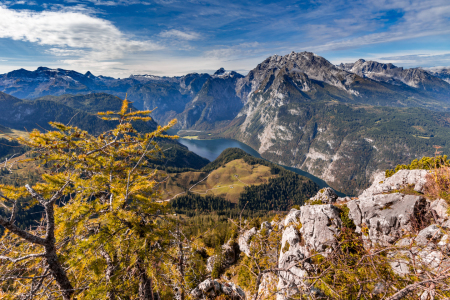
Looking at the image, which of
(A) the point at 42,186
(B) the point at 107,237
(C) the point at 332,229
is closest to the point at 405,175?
(C) the point at 332,229

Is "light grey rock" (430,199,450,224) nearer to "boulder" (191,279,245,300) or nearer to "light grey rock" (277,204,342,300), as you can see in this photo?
"light grey rock" (277,204,342,300)

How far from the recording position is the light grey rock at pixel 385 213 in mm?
19547

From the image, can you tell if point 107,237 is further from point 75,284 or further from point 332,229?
point 332,229

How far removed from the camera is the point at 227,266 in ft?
123

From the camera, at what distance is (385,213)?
21375 millimetres

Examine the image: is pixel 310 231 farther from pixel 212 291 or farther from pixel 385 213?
pixel 212 291

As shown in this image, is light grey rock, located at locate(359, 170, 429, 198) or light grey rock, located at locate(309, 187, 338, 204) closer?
light grey rock, located at locate(359, 170, 429, 198)

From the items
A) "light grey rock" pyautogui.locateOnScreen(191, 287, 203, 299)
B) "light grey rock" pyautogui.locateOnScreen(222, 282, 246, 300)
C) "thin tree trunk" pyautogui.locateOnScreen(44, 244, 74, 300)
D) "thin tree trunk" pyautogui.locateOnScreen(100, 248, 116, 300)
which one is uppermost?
"thin tree trunk" pyautogui.locateOnScreen(44, 244, 74, 300)

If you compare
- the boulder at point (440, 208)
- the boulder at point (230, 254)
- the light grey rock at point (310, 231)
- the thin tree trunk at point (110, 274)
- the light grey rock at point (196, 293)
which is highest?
the thin tree trunk at point (110, 274)

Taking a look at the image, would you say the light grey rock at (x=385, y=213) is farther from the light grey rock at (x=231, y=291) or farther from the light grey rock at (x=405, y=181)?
the light grey rock at (x=231, y=291)

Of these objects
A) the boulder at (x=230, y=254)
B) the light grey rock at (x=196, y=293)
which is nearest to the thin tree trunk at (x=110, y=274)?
the light grey rock at (x=196, y=293)

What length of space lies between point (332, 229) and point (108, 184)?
24843mm

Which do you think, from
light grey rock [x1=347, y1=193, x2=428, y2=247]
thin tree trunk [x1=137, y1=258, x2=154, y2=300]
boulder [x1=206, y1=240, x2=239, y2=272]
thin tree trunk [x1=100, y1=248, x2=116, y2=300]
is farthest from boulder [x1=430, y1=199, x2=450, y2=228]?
boulder [x1=206, y1=240, x2=239, y2=272]

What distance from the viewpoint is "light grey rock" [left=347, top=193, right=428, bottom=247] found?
770 inches
